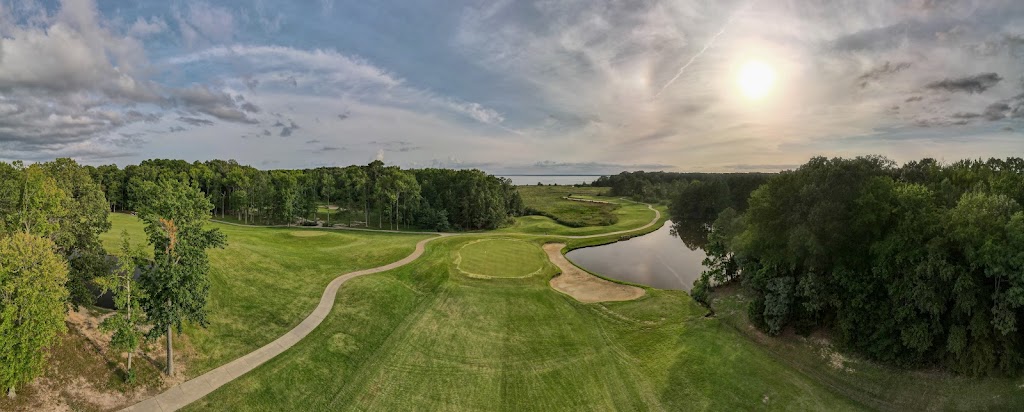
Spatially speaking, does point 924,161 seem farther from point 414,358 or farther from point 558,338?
point 414,358

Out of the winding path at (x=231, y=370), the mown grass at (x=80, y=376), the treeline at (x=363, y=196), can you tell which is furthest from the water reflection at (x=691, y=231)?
the mown grass at (x=80, y=376)

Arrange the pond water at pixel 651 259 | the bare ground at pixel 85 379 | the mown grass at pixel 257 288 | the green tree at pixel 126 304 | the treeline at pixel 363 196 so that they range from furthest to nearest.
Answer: the treeline at pixel 363 196
the pond water at pixel 651 259
the mown grass at pixel 257 288
the green tree at pixel 126 304
the bare ground at pixel 85 379

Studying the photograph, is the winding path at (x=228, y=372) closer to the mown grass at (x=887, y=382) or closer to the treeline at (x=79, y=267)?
the treeline at (x=79, y=267)

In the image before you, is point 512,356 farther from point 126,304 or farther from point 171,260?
point 126,304

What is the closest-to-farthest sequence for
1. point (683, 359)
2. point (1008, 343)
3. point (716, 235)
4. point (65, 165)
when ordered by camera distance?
point (1008, 343) → point (683, 359) → point (65, 165) → point (716, 235)

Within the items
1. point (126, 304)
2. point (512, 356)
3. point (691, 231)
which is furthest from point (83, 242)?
point (691, 231)

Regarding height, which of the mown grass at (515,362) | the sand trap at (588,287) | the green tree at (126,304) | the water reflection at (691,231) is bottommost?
the mown grass at (515,362)

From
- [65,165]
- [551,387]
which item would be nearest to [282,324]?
[551,387]
